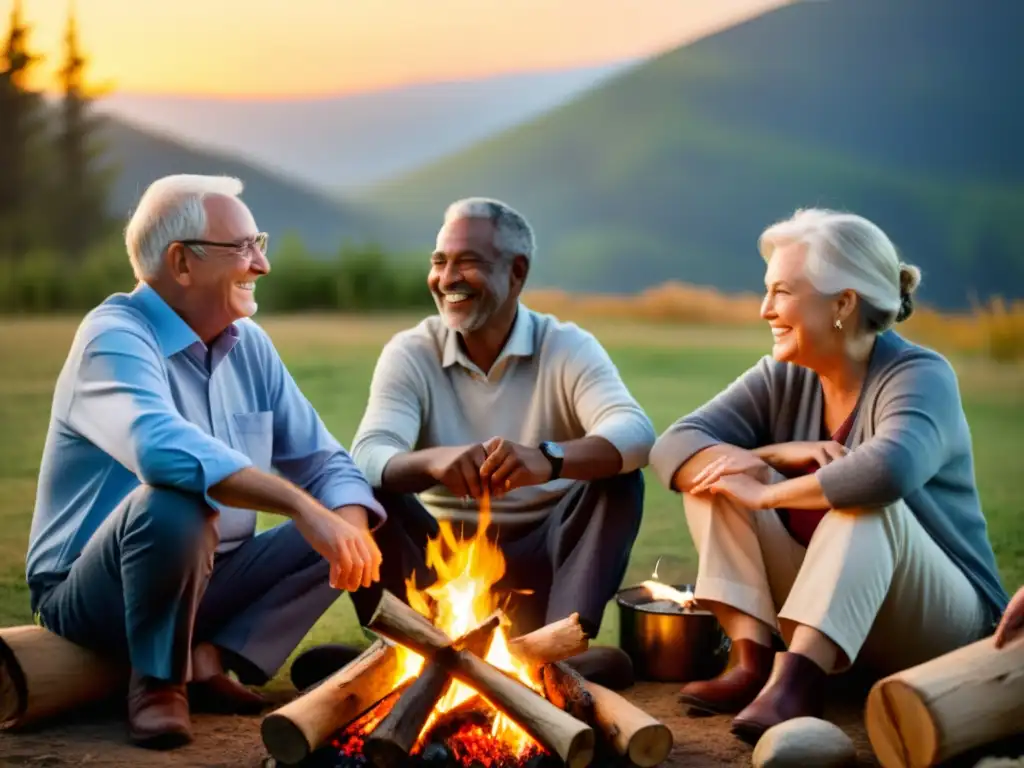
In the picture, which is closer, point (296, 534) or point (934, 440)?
point (934, 440)

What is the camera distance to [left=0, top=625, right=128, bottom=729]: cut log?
11.4ft

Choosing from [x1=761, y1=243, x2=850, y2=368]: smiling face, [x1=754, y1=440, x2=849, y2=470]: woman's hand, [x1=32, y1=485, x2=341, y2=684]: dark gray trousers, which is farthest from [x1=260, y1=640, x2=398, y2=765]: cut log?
[x1=761, y1=243, x2=850, y2=368]: smiling face

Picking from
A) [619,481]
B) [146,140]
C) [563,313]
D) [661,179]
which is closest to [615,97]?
[661,179]

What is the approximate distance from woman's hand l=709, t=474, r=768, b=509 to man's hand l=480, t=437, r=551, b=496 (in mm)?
502

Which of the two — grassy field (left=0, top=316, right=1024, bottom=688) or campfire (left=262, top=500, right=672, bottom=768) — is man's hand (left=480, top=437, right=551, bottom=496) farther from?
grassy field (left=0, top=316, right=1024, bottom=688)

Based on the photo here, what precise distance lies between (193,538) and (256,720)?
0.66 m

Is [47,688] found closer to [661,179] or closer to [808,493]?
[808,493]

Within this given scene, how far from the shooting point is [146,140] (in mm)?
18781

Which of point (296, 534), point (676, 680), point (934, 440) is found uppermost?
point (934, 440)

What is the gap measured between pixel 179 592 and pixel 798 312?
1.84m

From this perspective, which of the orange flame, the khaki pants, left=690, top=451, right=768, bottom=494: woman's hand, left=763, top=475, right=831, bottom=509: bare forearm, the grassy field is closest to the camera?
the orange flame

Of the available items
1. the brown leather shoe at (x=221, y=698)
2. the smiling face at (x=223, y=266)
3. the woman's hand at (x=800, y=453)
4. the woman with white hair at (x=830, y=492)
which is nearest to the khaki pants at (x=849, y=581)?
the woman with white hair at (x=830, y=492)

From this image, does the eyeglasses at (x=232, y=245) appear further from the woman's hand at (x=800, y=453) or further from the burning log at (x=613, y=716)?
the woman's hand at (x=800, y=453)

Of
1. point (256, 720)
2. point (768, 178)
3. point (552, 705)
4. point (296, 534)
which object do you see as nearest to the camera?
point (552, 705)
